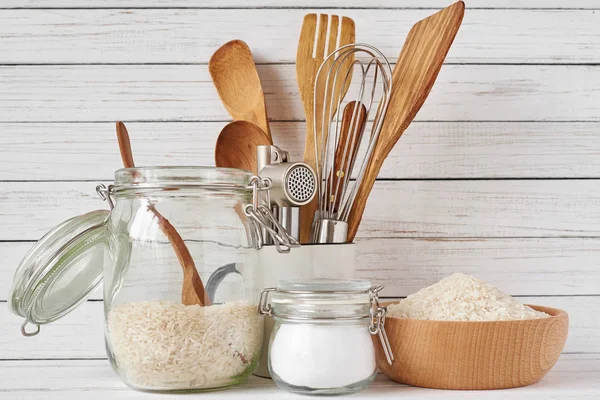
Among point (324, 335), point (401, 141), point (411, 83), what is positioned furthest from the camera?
point (401, 141)

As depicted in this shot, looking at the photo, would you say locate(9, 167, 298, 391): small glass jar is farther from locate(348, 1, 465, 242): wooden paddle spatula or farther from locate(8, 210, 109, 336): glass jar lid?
locate(348, 1, 465, 242): wooden paddle spatula

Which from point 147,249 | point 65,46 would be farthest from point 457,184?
point 65,46

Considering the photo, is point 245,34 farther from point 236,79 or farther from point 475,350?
point 475,350

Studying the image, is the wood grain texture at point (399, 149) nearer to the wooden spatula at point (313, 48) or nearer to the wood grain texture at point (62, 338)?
the wooden spatula at point (313, 48)

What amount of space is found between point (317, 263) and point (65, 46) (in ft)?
1.57

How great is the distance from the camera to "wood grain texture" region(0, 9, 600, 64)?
0.96 metres

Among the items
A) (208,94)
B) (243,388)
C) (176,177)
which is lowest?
(243,388)

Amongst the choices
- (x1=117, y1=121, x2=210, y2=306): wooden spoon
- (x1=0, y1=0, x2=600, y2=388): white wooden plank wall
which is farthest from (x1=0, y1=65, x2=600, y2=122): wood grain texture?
(x1=117, y1=121, x2=210, y2=306): wooden spoon

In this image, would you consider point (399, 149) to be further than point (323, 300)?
Yes

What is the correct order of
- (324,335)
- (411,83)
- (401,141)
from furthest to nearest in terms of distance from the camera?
(401,141), (411,83), (324,335)

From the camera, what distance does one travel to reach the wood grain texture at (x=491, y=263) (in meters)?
0.96

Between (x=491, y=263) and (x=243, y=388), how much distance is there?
41cm

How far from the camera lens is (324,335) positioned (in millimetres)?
682

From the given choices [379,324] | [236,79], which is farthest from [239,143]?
[379,324]
